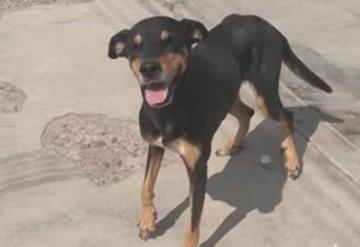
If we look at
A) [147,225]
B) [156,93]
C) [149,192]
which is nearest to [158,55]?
[156,93]

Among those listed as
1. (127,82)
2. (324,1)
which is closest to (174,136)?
(127,82)

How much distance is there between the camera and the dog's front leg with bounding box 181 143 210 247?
472cm

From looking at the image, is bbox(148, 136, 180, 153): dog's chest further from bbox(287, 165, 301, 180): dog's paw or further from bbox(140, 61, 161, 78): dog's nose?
bbox(287, 165, 301, 180): dog's paw

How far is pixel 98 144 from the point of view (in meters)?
6.16

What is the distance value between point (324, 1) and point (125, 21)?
2281 mm

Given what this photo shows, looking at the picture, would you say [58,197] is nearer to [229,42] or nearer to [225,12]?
[229,42]

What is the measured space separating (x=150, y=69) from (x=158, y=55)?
0.11 meters

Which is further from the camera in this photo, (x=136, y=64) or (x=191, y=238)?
(x=191, y=238)

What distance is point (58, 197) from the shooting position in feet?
18.3

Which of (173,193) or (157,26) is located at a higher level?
(157,26)

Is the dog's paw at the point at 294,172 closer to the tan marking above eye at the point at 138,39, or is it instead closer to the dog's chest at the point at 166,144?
the dog's chest at the point at 166,144

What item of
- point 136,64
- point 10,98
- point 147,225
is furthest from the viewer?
point 10,98

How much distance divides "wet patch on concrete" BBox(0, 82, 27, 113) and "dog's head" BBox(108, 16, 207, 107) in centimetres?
251

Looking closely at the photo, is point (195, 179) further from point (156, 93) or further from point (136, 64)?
point (136, 64)
